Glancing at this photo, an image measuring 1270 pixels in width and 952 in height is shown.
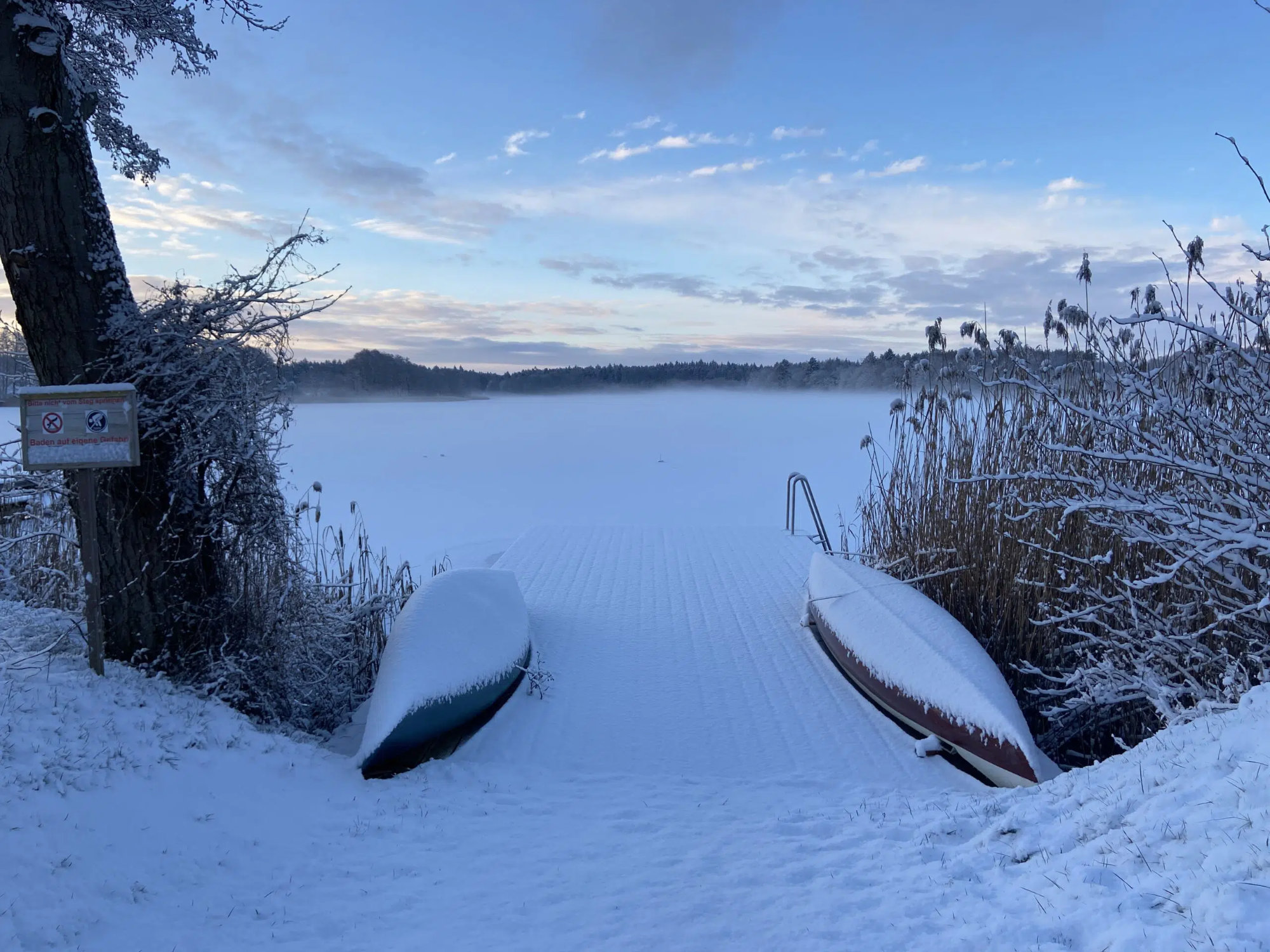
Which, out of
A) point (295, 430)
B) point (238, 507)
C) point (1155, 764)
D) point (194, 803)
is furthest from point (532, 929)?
point (295, 430)

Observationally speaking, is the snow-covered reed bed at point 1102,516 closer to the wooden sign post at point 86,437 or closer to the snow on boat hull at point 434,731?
the snow on boat hull at point 434,731

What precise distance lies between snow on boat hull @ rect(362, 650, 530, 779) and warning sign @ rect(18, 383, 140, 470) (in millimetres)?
1448

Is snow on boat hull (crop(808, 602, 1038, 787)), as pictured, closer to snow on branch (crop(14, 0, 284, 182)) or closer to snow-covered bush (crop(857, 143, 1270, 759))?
snow-covered bush (crop(857, 143, 1270, 759))

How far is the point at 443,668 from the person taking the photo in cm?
362

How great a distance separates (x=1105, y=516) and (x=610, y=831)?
103 inches

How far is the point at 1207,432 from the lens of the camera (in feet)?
9.48

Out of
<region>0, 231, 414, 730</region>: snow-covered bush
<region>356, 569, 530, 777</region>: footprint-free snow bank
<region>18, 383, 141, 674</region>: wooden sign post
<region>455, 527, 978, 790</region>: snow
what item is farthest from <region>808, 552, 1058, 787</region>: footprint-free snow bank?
<region>18, 383, 141, 674</region>: wooden sign post

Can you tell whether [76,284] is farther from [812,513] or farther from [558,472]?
[558,472]

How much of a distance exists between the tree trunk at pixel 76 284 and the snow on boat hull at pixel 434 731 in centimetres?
101

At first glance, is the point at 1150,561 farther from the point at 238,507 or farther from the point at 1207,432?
the point at 238,507

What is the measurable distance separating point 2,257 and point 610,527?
6.25 meters

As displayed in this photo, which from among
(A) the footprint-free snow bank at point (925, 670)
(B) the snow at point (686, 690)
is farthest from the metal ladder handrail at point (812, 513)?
(A) the footprint-free snow bank at point (925, 670)

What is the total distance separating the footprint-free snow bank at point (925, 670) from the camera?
3225 mm

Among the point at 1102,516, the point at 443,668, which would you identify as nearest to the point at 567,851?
the point at 443,668
